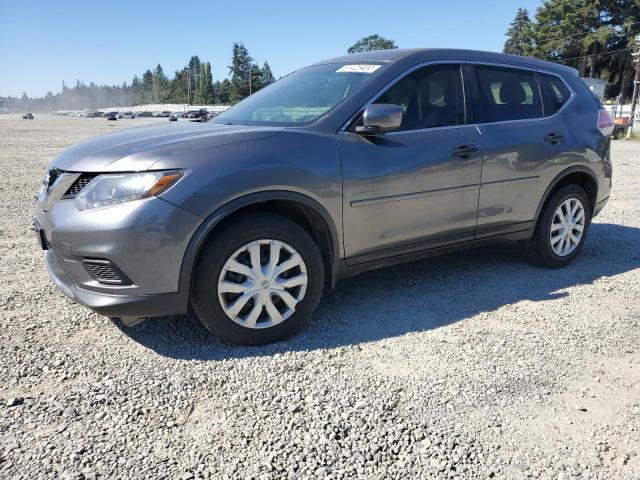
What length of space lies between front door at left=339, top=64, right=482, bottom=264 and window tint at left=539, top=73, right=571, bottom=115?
1054mm

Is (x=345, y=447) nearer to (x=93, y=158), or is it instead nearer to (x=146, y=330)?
(x=146, y=330)

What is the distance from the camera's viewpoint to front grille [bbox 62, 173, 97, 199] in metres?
2.90

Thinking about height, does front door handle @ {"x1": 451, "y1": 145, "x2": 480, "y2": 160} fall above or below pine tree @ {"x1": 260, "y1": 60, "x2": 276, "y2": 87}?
below

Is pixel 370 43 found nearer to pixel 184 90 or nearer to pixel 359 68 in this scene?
pixel 184 90

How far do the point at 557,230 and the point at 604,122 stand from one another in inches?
45.9

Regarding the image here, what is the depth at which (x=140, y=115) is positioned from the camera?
91.1 meters

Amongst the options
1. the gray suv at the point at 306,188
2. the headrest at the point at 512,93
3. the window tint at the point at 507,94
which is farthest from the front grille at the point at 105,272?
the headrest at the point at 512,93

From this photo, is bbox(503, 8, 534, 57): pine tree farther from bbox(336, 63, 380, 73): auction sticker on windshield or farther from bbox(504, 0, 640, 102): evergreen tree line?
bbox(336, 63, 380, 73): auction sticker on windshield

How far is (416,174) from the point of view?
3580 millimetres

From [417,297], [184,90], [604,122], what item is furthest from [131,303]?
[184,90]

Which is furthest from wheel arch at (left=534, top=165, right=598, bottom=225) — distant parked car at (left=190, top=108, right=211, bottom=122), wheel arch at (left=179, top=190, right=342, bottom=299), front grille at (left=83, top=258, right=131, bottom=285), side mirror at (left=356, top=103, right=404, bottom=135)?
front grille at (left=83, top=258, right=131, bottom=285)

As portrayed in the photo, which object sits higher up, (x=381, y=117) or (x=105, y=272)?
(x=381, y=117)

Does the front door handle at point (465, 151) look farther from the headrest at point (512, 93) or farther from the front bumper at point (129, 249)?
the front bumper at point (129, 249)

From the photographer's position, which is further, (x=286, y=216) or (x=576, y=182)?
(x=576, y=182)
